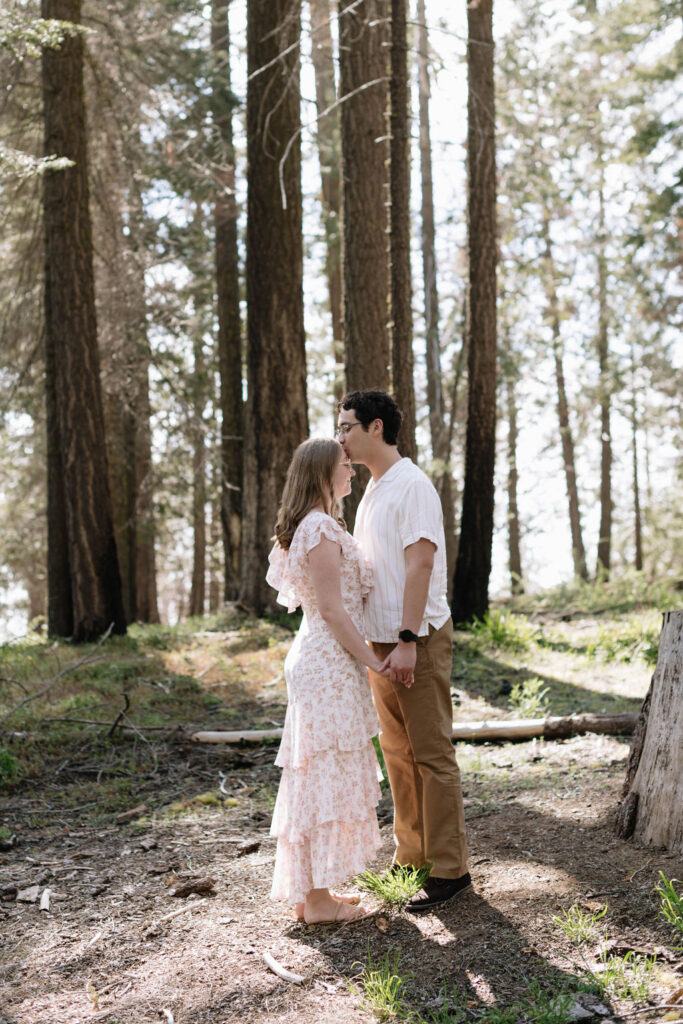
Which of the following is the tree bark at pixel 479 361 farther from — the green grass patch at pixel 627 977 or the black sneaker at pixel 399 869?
the green grass patch at pixel 627 977

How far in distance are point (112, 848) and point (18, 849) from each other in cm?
60

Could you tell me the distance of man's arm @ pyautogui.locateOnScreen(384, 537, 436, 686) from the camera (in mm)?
3969

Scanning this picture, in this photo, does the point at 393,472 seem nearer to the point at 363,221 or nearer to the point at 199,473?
the point at 363,221

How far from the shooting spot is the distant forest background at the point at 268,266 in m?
10.0

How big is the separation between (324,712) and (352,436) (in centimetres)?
126

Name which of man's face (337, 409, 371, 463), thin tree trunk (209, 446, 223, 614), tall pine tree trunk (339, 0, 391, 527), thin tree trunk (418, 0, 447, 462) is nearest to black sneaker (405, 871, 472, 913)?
man's face (337, 409, 371, 463)

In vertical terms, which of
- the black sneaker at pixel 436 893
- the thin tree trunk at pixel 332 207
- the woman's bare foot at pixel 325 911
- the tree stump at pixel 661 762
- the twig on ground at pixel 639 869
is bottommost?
the woman's bare foot at pixel 325 911

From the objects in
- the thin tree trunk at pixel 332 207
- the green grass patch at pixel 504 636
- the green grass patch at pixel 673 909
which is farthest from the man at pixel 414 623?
the thin tree trunk at pixel 332 207

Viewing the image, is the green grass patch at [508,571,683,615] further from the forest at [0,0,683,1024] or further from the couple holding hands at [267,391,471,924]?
the couple holding hands at [267,391,471,924]

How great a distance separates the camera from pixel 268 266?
462 inches

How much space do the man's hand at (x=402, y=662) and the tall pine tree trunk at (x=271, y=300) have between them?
7781 mm

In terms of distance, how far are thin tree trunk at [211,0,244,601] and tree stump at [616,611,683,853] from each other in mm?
11164

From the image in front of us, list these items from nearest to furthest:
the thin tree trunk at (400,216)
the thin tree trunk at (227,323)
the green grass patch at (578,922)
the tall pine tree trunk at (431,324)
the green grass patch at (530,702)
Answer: the green grass patch at (578,922)
the green grass patch at (530,702)
the thin tree trunk at (400,216)
the thin tree trunk at (227,323)
the tall pine tree trunk at (431,324)

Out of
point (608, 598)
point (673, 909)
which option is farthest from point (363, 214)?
point (673, 909)
